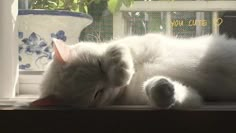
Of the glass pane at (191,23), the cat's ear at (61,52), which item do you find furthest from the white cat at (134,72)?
the glass pane at (191,23)

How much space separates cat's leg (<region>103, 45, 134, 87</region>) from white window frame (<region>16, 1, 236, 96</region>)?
0.37 m

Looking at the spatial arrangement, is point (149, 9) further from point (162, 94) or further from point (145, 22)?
point (162, 94)

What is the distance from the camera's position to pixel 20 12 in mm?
1413

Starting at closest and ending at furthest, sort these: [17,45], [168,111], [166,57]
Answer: [168,111] → [166,57] → [17,45]

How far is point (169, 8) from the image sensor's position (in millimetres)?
1405

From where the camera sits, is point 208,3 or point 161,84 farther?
point 208,3

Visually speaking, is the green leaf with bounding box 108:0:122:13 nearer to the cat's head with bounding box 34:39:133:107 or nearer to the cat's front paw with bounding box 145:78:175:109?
the cat's head with bounding box 34:39:133:107

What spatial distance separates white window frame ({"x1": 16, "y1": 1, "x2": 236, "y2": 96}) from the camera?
138cm

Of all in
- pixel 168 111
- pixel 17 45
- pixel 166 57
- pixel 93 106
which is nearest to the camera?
pixel 168 111

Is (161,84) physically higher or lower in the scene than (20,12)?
lower

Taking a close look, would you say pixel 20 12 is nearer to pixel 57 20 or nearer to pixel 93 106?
pixel 57 20

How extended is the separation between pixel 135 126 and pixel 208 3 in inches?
25.0

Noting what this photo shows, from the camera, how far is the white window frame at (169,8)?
137cm

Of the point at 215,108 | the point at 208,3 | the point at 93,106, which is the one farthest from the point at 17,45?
the point at 215,108
